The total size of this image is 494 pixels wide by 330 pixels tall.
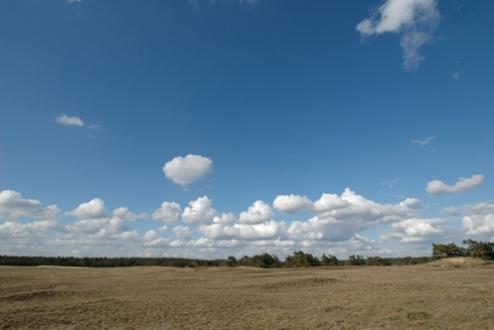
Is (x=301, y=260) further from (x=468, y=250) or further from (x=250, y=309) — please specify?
(x=250, y=309)

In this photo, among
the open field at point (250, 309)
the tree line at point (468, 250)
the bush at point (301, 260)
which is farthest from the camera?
the bush at point (301, 260)

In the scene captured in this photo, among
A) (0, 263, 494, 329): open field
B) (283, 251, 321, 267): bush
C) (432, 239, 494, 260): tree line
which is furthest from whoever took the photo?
(283, 251, 321, 267): bush

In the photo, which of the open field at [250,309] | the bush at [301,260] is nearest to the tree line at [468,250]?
the bush at [301,260]

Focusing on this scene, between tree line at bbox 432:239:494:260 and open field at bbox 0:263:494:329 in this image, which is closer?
open field at bbox 0:263:494:329

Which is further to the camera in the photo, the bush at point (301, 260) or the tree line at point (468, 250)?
the bush at point (301, 260)

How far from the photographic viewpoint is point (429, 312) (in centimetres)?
2177

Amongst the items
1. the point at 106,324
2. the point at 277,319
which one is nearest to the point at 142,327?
the point at 106,324

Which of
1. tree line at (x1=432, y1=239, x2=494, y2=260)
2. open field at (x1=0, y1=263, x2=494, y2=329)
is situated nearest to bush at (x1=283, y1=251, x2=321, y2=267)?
tree line at (x1=432, y1=239, x2=494, y2=260)

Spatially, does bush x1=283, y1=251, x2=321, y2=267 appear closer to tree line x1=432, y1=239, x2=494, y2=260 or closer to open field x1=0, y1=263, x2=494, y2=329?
tree line x1=432, y1=239, x2=494, y2=260

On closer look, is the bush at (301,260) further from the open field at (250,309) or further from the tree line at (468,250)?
the open field at (250,309)

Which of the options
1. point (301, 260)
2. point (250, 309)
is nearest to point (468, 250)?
point (301, 260)

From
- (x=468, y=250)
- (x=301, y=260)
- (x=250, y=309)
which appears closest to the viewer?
(x=250, y=309)

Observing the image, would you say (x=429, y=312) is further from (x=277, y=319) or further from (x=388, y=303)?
(x=277, y=319)

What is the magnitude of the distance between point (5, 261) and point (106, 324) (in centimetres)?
15110
